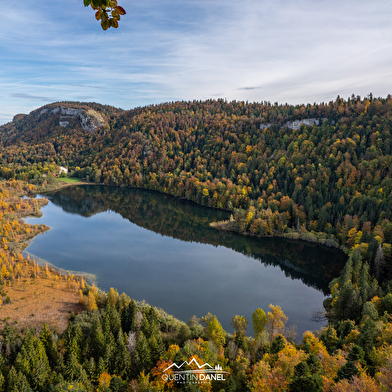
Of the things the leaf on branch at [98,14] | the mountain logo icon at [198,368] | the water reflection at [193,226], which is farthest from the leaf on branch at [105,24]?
the water reflection at [193,226]

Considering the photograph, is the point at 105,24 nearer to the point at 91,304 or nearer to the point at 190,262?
the point at 91,304

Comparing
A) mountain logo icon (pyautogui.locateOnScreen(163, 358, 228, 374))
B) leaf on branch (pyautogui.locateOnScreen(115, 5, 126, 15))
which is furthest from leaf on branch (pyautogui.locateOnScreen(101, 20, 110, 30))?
mountain logo icon (pyautogui.locateOnScreen(163, 358, 228, 374))

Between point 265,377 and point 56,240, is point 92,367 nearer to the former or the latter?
point 265,377

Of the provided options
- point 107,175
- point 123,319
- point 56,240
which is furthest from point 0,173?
point 123,319

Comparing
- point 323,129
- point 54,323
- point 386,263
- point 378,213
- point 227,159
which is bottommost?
point 54,323

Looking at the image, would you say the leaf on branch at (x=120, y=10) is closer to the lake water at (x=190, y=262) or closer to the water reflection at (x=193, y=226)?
the lake water at (x=190, y=262)

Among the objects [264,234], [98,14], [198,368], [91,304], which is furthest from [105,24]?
[264,234]
